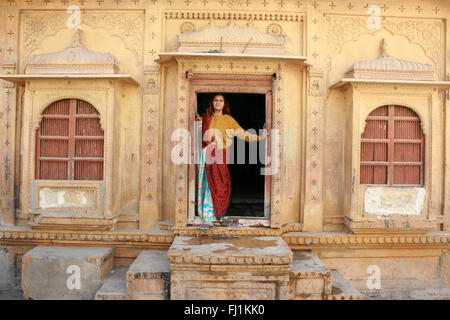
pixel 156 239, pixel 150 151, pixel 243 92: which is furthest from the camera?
pixel 150 151

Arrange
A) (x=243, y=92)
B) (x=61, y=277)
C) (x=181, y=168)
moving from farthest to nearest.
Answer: (x=243, y=92), (x=181, y=168), (x=61, y=277)

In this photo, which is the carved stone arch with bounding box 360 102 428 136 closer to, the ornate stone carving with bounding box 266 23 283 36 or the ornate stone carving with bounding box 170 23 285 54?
the ornate stone carving with bounding box 170 23 285 54

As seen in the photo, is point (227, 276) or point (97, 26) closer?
point (227, 276)

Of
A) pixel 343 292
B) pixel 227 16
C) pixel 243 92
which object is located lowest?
pixel 343 292

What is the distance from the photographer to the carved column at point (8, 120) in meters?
5.60

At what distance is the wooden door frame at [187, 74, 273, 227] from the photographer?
523 centimetres

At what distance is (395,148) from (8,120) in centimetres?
654

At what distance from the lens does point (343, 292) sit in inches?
181

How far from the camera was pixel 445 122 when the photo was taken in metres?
5.69

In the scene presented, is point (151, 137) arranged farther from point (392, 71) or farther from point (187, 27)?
point (392, 71)

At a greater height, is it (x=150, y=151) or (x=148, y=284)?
(x=150, y=151)

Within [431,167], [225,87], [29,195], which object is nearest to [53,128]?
[29,195]

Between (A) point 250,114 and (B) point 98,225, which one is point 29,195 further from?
(A) point 250,114

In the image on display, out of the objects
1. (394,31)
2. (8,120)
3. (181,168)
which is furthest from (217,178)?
(394,31)
